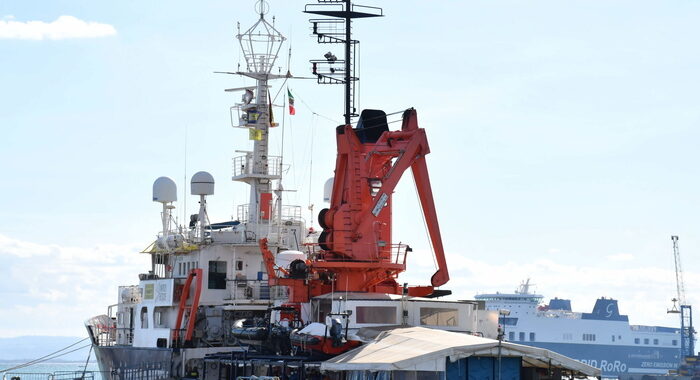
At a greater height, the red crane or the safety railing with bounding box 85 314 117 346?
the red crane

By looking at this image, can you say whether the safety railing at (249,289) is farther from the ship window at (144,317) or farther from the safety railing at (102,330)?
the safety railing at (102,330)

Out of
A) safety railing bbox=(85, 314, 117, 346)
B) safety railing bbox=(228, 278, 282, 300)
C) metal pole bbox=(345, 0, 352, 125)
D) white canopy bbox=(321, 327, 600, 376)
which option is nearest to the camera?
white canopy bbox=(321, 327, 600, 376)

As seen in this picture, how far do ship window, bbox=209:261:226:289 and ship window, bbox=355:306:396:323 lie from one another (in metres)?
14.4

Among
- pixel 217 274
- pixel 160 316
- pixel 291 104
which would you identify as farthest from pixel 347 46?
pixel 160 316

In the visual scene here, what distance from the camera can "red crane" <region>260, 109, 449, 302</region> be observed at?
42.9m

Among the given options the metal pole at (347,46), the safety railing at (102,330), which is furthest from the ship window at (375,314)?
the safety railing at (102,330)

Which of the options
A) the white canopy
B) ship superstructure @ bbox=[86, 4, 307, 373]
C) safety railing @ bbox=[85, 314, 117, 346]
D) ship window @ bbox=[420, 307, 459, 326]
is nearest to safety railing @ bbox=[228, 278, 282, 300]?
ship superstructure @ bbox=[86, 4, 307, 373]

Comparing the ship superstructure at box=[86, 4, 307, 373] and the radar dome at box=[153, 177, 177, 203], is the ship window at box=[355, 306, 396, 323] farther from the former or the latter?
the radar dome at box=[153, 177, 177, 203]

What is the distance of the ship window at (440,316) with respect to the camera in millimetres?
39688

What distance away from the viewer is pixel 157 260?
58406 millimetres

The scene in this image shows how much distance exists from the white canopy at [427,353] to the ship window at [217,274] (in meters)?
17.5

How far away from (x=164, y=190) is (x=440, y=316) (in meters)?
23.4

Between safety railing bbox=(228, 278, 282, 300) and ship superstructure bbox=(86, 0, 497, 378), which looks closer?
ship superstructure bbox=(86, 0, 497, 378)

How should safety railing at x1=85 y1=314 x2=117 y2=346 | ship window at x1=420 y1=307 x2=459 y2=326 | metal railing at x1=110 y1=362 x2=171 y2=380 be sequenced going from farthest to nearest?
safety railing at x1=85 y1=314 x2=117 y2=346 → metal railing at x1=110 y1=362 x2=171 y2=380 → ship window at x1=420 y1=307 x2=459 y2=326
